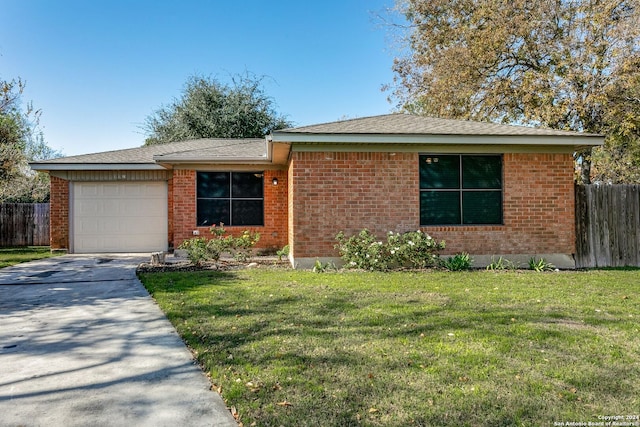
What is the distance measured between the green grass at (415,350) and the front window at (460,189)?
2.63m

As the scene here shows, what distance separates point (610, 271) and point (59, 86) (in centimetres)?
1974

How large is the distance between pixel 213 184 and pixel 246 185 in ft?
2.97

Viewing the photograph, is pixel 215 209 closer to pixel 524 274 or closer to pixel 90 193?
pixel 90 193

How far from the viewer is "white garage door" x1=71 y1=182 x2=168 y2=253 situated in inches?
495

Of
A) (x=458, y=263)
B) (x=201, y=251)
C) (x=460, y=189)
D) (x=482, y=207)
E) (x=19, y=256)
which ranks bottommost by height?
(x=19, y=256)

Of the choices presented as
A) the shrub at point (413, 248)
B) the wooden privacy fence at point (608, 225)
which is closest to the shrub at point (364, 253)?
the shrub at point (413, 248)

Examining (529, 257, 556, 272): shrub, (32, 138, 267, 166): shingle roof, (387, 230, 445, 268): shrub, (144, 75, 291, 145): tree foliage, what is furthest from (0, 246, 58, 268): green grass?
(529, 257, 556, 272): shrub

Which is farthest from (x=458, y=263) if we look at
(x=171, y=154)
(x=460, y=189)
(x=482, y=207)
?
(x=171, y=154)

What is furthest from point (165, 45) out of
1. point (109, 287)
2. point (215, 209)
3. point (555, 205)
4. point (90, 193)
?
point (555, 205)

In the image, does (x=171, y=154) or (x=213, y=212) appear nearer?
(x=171, y=154)

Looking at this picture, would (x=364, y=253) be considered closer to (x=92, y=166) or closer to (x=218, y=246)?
(x=218, y=246)

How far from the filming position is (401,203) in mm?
9094

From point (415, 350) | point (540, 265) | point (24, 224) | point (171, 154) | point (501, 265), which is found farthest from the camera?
point (24, 224)

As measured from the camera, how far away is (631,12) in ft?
45.6
